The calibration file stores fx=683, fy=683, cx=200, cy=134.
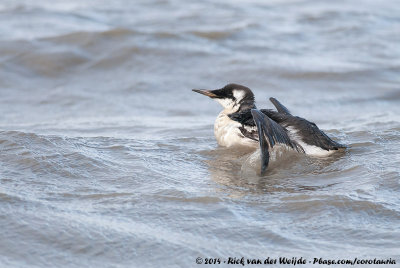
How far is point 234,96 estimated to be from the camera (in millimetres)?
7613

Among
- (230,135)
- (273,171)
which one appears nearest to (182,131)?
(230,135)

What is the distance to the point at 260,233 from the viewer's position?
4648 millimetres

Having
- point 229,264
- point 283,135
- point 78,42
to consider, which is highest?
point 78,42

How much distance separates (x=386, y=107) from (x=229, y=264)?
5.94 meters

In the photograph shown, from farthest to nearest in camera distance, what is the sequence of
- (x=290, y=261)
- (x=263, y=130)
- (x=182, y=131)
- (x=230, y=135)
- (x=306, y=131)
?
(x=182, y=131)
(x=230, y=135)
(x=306, y=131)
(x=263, y=130)
(x=290, y=261)

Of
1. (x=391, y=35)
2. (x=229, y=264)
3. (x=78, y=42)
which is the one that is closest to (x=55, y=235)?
(x=229, y=264)

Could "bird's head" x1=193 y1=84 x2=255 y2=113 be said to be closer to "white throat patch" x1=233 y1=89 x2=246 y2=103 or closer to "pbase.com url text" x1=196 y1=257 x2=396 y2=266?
"white throat patch" x1=233 y1=89 x2=246 y2=103

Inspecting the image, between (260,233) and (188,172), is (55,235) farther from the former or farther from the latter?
(188,172)

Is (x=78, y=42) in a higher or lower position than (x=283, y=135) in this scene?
higher

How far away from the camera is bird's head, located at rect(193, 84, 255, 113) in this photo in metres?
7.52

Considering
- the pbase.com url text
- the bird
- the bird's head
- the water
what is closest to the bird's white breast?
the bird

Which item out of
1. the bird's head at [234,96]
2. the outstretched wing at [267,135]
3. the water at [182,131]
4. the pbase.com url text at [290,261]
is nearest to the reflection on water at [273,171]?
the water at [182,131]

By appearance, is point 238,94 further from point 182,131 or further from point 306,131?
point 306,131

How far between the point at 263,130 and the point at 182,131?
193 centimetres
